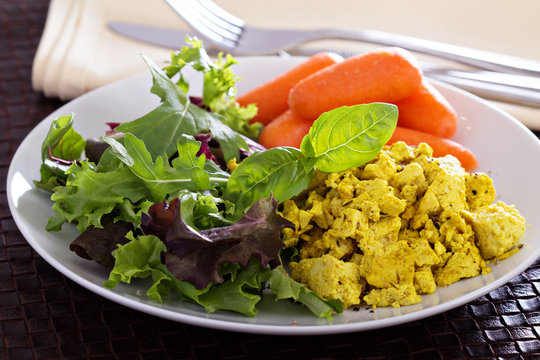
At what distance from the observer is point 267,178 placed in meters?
1.83

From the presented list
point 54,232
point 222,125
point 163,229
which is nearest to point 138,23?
point 222,125

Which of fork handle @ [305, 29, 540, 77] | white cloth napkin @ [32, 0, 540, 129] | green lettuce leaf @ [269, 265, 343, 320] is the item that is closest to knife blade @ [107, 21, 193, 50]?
white cloth napkin @ [32, 0, 540, 129]

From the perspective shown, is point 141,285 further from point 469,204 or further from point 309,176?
point 469,204

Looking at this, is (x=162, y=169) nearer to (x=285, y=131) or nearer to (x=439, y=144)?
(x=285, y=131)

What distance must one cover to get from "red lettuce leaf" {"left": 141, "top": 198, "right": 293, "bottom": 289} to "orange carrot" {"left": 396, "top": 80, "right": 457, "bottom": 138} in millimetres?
949

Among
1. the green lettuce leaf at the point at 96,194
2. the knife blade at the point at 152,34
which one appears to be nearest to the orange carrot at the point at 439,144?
the green lettuce leaf at the point at 96,194

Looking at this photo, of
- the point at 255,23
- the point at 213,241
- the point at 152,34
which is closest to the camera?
the point at 213,241

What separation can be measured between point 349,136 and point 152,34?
5.44ft

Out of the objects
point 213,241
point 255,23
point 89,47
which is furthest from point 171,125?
point 255,23

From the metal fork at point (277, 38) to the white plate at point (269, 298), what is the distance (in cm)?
31

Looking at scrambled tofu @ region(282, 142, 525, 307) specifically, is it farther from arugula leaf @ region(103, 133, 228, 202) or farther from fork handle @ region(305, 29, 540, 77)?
fork handle @ region(305, 29, 540, 77)

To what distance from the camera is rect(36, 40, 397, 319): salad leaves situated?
1644 millimetres

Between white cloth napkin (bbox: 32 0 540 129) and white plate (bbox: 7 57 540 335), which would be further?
white cloth napkin (bbox: 32 0 540 129)

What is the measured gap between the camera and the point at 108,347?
1.71 metres
